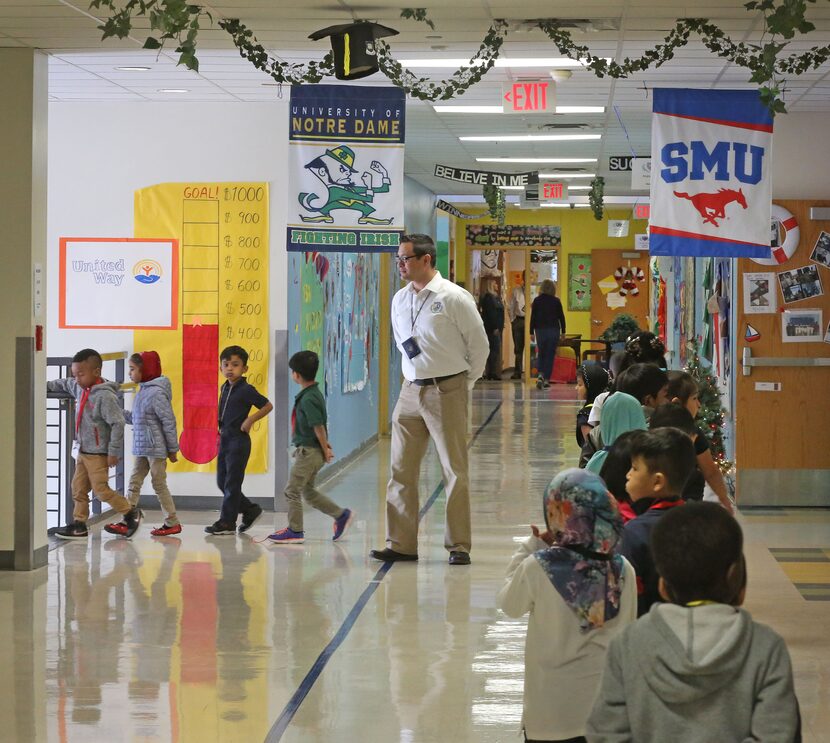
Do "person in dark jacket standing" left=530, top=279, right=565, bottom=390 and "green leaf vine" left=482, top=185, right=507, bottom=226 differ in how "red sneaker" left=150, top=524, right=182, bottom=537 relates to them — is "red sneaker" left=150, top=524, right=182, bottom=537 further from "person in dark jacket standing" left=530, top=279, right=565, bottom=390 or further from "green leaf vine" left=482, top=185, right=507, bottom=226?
"person in dark jacket standing" left=530, top=279, right=565, bottom=390

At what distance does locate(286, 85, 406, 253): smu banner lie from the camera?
7.65 meters

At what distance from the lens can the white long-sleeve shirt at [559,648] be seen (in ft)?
10.2

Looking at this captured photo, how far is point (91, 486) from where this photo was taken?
8.37 meters

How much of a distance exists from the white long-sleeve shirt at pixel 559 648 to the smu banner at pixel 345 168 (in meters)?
4.72

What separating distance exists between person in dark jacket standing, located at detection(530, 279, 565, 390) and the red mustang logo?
14344mm

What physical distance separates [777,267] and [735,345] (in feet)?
2.16

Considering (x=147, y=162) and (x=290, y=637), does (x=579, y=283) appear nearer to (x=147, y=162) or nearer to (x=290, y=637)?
(x=147, y=162)

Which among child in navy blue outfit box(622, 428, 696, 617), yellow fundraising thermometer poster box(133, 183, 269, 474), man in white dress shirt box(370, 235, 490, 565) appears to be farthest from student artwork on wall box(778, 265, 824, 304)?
child in navy blue outfit box(622, 428, 696, 617)

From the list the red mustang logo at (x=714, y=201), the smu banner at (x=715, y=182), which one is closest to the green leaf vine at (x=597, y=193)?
the smu banner at (x=715, y=182)

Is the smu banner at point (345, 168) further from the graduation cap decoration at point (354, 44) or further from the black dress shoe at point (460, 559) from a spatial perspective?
the black dress shoe at point (460, 559)

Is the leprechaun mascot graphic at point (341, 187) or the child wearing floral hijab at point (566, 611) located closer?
the child wearing floral hijab at point (566, 611)

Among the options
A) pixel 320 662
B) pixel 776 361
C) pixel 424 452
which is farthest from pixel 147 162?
pixel 320 662

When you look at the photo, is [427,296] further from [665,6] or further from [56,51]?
[56,51]

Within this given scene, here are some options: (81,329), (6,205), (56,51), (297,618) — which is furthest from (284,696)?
(81,329)
